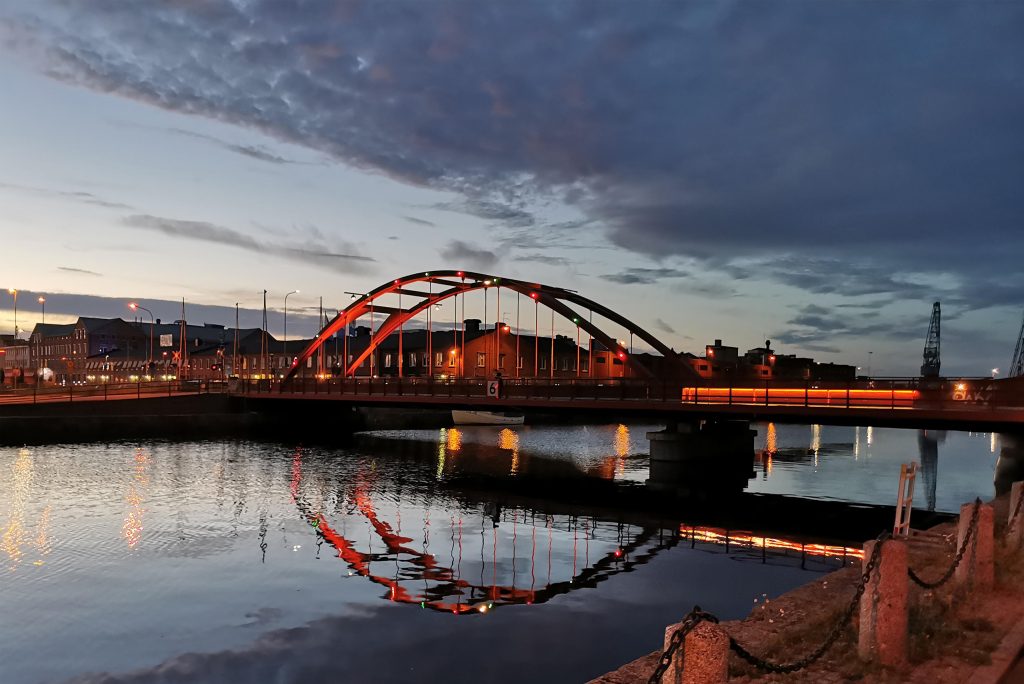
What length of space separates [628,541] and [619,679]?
17.0 m

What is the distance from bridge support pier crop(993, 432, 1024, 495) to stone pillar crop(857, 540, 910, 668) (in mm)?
38961

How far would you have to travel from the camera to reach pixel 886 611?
9.18 m

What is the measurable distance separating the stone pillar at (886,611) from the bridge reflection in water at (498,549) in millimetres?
10576

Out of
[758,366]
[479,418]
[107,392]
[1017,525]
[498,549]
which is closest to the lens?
[1017,525]

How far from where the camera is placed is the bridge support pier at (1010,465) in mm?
43812

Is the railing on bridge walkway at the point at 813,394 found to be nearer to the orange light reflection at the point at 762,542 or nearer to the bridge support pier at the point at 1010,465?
the bridge support pier at the point at 1010,465

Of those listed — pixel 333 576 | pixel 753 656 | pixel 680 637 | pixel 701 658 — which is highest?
pixel 680 637

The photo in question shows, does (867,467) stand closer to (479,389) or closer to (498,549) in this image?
(479,389)

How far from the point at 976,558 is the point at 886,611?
14.1 ft

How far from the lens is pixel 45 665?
48.0 ft

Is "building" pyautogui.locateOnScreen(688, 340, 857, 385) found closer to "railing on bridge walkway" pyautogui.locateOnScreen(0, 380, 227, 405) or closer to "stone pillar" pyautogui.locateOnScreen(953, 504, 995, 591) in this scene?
"railing on bridge walkway" pyautogui.locateOnScreen(0, 380, 227, 405)

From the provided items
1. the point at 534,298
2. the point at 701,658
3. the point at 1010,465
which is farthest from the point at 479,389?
the point at 701,658

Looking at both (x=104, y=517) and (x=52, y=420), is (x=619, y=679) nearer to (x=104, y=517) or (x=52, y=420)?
(x=104, y=517)

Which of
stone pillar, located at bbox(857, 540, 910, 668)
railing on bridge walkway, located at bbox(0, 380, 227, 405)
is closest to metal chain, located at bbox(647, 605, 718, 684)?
stone pillar, located at bbox(857, 540, 910, 668)
